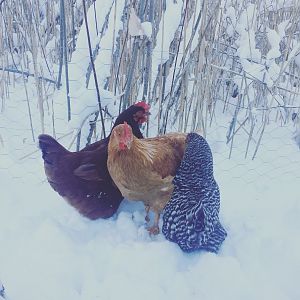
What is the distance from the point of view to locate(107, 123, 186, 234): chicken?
5.60ft

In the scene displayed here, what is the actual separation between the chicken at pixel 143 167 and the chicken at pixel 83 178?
0.13m

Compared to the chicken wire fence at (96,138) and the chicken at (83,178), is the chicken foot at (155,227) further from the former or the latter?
the chicken wire fence at (96,138)

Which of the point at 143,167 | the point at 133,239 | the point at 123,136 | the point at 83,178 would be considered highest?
the point at 123,136

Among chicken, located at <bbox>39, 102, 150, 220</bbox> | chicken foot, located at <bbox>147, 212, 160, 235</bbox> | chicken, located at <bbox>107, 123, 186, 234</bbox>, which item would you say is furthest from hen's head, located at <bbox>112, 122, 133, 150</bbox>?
chicken foot, located at <bbox>147, 212, 160, 235</bbox>

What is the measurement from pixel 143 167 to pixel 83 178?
318 mm

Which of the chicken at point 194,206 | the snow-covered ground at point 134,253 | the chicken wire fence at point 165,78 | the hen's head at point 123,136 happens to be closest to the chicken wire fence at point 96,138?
the chicken wire fence at point 165,78

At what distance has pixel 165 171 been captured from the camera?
5.82 ft

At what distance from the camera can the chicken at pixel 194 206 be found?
1655mm

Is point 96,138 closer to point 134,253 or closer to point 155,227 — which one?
point 155,227

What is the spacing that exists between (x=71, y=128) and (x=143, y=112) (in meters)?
0.35

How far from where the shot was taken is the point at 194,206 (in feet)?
5.57

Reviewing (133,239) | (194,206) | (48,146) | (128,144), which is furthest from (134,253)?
(48,146)

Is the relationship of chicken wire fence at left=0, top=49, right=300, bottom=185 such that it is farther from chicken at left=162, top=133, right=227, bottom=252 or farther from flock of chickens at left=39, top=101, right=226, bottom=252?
chicken at left=162, top=133, right=227, bottom=252

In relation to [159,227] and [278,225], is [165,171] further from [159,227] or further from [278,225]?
[278,225]
